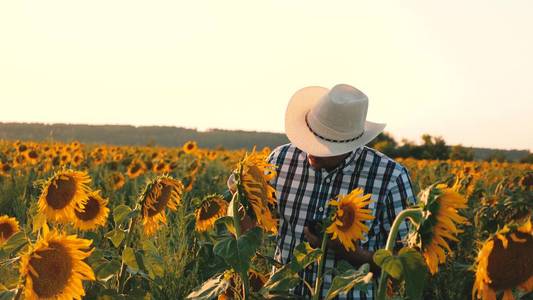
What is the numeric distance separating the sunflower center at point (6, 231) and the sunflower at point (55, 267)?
1531 millimetres

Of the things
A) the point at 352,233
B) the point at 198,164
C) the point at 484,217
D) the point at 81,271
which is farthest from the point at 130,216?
the point at 198,164

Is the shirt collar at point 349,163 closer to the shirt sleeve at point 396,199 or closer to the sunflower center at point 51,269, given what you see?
the shirt sleeve at point 396,199

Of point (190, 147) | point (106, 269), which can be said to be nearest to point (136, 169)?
point (190, 147)

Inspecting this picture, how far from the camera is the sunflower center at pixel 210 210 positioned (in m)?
2.81

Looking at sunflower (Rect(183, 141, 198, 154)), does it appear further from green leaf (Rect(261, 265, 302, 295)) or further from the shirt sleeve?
green leaf (Rect(261, 265, 302, 295))

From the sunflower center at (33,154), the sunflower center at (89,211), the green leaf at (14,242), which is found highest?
the green leaf at (14,242)

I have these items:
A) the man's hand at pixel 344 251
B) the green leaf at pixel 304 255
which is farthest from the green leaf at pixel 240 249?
the man's hand at pixel 344 251

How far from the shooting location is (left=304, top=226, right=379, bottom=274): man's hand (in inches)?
89.7

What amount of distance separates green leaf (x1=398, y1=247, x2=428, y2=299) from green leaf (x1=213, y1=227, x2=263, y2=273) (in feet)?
1.49

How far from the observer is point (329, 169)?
320cm

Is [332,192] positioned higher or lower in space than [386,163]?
lower

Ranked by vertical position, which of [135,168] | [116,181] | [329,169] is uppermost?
[329,169]

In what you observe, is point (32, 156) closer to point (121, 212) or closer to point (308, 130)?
point (308, 130)

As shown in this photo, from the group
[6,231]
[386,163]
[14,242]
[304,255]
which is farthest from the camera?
[6,231]
